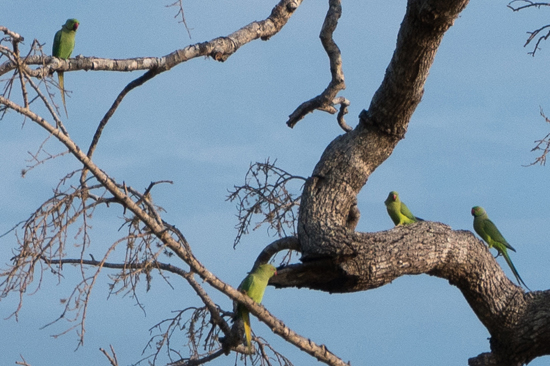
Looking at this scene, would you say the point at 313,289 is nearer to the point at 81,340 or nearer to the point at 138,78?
the point at 81,340

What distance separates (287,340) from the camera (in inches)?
169

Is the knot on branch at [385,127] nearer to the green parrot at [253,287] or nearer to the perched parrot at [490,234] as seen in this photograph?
the green parrot at [253,287]

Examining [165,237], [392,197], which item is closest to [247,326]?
[165,237]

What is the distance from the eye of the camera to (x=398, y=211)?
645 cm

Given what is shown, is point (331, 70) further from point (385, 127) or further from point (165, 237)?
point (165, 237)

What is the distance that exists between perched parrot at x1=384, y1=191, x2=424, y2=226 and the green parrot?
2.24m

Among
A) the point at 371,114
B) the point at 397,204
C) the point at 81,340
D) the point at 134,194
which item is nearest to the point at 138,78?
the point at 134,194

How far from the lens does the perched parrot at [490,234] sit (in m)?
6.30

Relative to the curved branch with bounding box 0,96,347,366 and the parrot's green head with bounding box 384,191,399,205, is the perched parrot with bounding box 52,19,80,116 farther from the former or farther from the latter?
the parrot's green head with bounding box 384,191,399,205

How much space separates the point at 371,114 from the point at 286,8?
1731mm

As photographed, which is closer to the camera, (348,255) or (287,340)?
(287,340)

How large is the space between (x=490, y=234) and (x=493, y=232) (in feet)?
0.20

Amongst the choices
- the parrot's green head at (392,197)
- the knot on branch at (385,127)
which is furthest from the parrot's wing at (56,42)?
the parrot's green head at (392,197)

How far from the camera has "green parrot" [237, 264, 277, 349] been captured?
A: 14.7 feet
